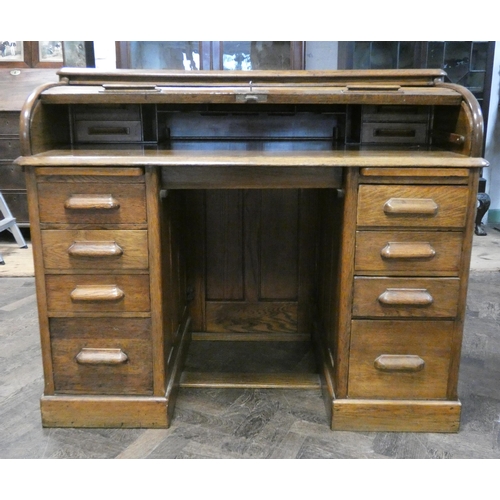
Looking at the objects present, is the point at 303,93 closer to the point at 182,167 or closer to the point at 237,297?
the point at 182,167

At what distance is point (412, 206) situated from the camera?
5.00ft

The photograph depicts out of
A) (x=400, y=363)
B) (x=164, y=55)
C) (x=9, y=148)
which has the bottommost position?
(x=400, y=363)

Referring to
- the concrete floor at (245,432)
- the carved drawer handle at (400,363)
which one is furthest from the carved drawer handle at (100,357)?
the carved drawer handle at (400,363)

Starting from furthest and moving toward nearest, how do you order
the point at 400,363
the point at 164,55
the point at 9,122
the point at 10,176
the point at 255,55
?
the point at 10,176 < the point at 9,122 < the point at 255,55 < the point at 164,55 < the point at 400,363

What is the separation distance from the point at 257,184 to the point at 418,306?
24.6 inches

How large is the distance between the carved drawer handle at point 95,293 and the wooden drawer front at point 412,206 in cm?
78

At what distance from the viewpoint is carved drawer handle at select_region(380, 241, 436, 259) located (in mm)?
1551

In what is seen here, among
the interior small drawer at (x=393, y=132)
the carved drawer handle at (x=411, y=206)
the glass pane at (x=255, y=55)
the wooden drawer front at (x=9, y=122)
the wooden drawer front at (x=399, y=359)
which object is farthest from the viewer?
the wooden drawer front at (x=9, y=122)

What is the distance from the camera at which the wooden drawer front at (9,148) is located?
3.97 metres

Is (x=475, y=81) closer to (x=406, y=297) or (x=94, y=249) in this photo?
(x=406, y=297)

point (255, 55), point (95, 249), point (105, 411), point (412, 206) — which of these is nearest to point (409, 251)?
point (412, 206)

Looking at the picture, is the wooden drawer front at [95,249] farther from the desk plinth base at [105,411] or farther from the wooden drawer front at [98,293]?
the desk plinth base at [105,411]

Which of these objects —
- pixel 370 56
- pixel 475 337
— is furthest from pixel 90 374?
pixel 370 56

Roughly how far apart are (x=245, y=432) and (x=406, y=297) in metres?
0.68
